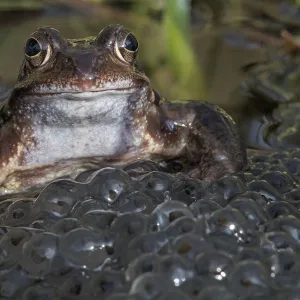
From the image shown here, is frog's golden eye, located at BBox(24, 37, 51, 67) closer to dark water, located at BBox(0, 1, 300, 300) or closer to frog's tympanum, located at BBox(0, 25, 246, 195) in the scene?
frog's tympanum, located at BBox(0, 25, 246, 195)

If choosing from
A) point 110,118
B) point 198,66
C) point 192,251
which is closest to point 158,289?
point 192,251

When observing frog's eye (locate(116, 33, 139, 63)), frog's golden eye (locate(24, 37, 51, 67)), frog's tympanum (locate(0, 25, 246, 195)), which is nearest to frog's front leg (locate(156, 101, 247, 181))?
frog's tympanum (locate(0, 25, 246, 195))

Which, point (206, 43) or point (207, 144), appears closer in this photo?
point (207, 144)

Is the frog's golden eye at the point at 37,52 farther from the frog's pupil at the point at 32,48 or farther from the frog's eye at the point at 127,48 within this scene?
the frog's eye at the point at 127,48

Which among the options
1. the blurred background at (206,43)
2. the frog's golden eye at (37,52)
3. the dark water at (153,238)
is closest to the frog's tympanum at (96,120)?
the frog's golden eye at (37,52)

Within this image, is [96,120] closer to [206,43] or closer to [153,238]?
[153,238]

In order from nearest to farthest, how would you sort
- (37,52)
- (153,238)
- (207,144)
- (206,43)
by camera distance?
1. (153,238)
2. (37,52)
3. (207,144)
4. (206,43)

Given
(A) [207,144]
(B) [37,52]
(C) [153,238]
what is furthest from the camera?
(A) [207,144]

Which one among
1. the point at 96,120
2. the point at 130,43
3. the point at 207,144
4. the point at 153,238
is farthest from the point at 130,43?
the point at 153,238
